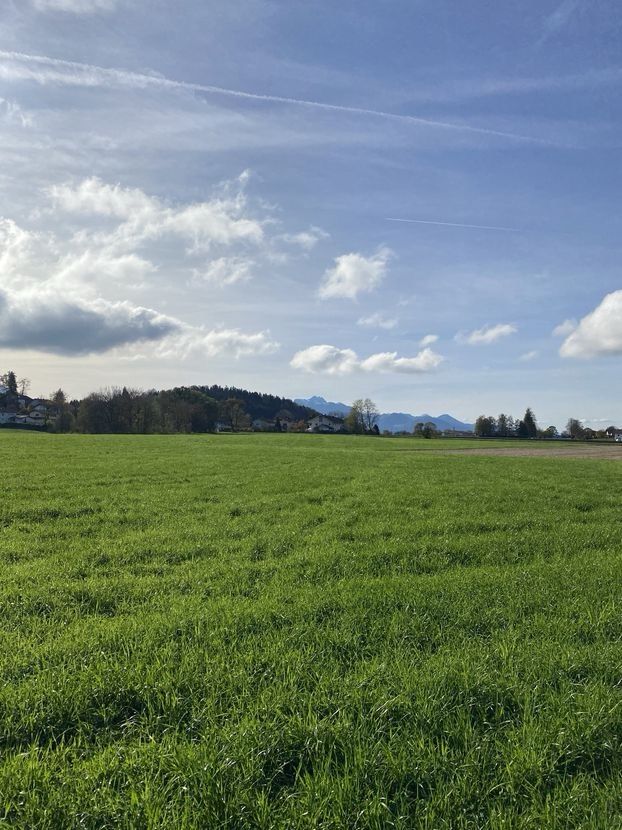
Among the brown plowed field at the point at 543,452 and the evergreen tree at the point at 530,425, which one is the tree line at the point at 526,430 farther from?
the brown plowed field at the point at 543,452

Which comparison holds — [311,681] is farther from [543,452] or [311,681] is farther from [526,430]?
[526,430]

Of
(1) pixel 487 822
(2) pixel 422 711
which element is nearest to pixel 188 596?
(2) pixel 422 711

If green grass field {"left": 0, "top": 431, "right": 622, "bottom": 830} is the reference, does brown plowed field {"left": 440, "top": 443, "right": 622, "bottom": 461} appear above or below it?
above

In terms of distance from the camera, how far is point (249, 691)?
4516mm

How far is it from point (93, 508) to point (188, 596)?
25.5ft

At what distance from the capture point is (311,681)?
185 inches

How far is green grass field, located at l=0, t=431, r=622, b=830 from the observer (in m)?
3.35

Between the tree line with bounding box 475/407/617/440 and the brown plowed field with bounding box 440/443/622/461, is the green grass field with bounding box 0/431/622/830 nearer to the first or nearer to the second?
the brown plowed field with bounding box 440/443/622/461

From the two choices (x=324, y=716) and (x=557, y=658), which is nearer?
(x=324, y=716)

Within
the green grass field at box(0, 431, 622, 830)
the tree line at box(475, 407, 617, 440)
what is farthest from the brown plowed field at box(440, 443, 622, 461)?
the tree line at box(475, 407, 617, 440)

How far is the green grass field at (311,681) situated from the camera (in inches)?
132

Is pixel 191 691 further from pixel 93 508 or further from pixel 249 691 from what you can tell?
pixel 93 508

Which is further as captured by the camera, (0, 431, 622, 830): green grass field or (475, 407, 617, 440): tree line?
(475, 407, 617, 440): tree line

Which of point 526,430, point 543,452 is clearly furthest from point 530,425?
point 543,452
